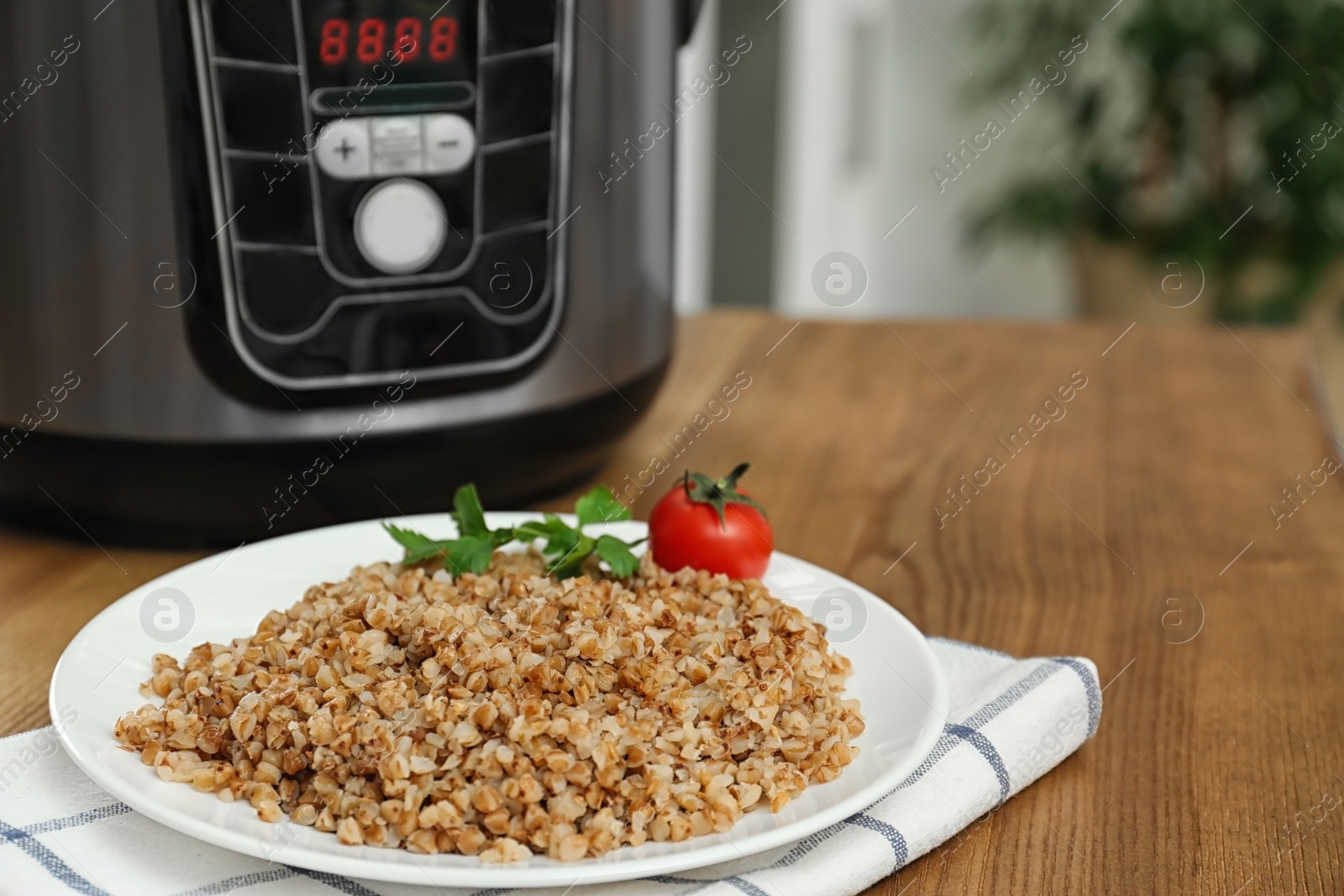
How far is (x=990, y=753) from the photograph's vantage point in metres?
0.54

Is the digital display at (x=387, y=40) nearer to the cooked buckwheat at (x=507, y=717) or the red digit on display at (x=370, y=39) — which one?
the red digit on display at (x=370, y=39)

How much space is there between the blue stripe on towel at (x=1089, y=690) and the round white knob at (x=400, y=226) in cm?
40

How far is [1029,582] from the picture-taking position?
0.77 meters

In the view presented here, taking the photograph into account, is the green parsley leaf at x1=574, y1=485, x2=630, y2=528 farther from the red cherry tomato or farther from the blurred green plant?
the blurred green plant

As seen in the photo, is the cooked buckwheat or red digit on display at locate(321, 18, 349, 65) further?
red digit on display at locate(321, 18, 349, 65)

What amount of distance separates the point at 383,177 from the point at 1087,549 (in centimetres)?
49

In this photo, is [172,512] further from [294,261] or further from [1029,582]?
[1029,582]

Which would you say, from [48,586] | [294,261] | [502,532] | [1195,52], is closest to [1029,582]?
[502,532]

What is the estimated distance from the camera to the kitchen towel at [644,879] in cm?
45

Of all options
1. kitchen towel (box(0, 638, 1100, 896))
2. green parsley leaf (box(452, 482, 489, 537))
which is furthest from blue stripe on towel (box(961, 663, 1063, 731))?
green parsley leaf (box(452, 482, 489, 537))

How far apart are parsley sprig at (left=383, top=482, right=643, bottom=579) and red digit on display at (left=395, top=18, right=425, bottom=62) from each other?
0.23 metres

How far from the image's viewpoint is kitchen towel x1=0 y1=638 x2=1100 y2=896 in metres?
0.45

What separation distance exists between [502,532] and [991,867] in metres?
0.29

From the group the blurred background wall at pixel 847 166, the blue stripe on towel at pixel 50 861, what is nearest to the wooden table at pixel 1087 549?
the blue stripe on towel at pixel 50 861
